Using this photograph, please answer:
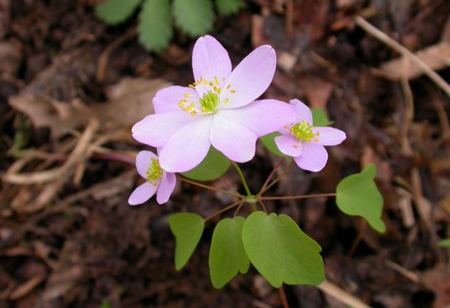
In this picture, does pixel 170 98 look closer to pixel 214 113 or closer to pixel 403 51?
pixel 214 113

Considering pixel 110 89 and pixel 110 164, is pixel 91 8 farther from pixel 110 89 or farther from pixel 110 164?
pixel 110 164

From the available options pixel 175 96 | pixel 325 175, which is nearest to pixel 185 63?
pixel 325 175

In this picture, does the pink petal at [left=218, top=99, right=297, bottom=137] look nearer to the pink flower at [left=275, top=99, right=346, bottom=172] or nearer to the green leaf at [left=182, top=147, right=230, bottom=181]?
the pink flower at [left=275, top=99, right=346, bottom=172]

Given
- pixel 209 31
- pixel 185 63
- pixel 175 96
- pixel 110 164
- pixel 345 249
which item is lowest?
pixel 345 249

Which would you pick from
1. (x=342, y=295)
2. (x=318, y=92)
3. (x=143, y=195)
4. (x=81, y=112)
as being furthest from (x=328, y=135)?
(x=81, y=112)

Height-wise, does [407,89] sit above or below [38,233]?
above

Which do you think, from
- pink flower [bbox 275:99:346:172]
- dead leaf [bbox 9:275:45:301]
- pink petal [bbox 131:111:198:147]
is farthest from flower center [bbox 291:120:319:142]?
dead leaf [bbox 9:275:45:301]

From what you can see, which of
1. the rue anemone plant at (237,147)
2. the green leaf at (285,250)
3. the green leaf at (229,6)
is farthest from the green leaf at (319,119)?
the green leaf at (229,6)
